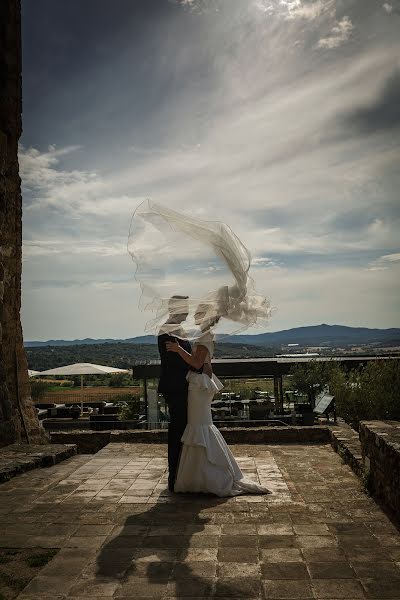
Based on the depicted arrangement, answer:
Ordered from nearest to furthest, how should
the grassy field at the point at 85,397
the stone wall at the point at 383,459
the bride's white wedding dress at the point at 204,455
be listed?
1. the stone wall at the point at 383,459
2. the bride's white wedding dress at the point at 204,455
3. the grassy field at the point at 85,397

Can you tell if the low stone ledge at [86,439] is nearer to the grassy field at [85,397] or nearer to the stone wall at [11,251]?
the stone wall at [11,251]

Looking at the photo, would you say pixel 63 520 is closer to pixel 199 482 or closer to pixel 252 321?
pixel 199 482

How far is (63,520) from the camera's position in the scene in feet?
16.7

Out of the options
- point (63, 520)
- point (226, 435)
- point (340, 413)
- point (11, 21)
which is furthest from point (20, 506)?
point (340, 413)

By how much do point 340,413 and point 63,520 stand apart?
11531mm

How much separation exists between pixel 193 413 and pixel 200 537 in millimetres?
1753

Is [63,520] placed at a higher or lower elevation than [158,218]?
lower

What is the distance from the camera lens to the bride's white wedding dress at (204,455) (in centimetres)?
593

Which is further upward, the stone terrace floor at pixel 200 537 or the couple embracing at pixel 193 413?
the couple embracing at pixel 193 413

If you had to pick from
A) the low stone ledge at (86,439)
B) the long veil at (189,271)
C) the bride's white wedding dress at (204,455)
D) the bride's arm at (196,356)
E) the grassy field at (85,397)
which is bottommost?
the grassy field at (85,397)

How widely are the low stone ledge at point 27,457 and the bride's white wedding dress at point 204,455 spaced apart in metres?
2.57

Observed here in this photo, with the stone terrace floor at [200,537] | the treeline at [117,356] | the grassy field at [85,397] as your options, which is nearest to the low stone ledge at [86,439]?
the stone terrace floor at [200,537]

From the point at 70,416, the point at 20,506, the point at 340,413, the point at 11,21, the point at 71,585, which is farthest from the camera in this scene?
the point at 70,416

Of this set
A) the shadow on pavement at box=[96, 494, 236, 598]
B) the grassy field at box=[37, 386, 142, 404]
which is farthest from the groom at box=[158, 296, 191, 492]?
the grassy field at box=[37, 386, 142, 404]
